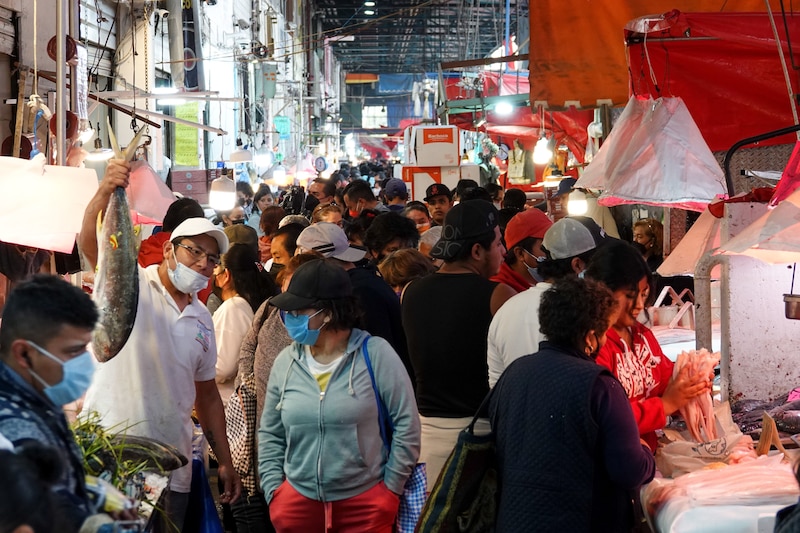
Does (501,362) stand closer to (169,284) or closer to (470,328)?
(470,328)

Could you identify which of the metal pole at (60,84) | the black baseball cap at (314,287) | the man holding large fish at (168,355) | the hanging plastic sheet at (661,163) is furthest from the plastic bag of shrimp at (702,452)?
the metal pole at (60,84)

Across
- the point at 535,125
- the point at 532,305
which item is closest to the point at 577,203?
the point at 532,305

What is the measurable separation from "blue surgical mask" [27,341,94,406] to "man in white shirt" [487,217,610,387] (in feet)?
7.00

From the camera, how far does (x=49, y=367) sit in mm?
2545

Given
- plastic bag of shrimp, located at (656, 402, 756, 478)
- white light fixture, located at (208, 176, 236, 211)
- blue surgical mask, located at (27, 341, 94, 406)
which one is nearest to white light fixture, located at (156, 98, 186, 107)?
white light fixture, located at (208, 176, 236, 211)

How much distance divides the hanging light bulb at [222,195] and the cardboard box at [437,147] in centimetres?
620

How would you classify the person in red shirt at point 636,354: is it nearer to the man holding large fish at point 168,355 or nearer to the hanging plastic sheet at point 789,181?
the hanging plastic sheet at point 789,181

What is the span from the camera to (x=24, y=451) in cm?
226

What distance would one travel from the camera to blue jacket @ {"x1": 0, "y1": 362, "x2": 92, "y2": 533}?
229cm

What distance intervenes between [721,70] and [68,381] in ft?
20.0

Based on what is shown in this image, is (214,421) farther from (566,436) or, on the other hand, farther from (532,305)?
(566,436)

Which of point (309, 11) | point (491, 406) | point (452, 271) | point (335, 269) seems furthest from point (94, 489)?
point (309, 11)

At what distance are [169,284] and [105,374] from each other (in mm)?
509

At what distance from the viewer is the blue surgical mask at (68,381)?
2539 mm
